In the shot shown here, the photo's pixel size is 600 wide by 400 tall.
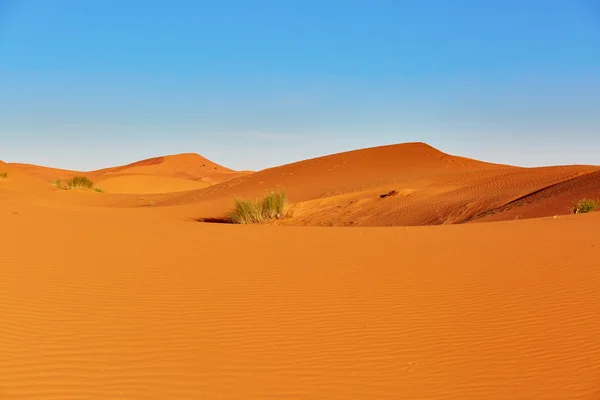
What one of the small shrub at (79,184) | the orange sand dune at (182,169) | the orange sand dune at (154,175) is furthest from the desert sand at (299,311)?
the orange sand dune at (182,169)

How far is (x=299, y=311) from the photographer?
22.3ft

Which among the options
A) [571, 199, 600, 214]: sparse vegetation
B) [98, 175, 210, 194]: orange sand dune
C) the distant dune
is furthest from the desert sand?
[98, 175, 210, 194]: orange sand dune

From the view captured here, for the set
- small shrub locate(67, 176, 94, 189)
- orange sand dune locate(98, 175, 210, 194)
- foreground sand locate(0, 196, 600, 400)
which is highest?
orange sand dune locate(98, 175, 210, 194)

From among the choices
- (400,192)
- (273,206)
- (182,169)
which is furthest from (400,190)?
(182,169)

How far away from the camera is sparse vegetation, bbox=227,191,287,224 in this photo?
72.2 feet

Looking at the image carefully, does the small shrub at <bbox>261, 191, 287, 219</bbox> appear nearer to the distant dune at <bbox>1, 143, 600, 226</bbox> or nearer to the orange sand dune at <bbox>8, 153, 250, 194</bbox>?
the distant dune at <bbox>1, 143, 600, 226</bbox>

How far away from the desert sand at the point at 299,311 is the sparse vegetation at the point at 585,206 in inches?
125

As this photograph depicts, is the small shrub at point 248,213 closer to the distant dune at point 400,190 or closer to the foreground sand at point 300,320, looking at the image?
Answer: the distant dune at point 400,190

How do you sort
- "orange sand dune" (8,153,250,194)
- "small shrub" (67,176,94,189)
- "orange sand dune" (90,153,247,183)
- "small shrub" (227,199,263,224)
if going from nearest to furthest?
"small shrub" (227,199,263,224)
"small shrub" (67,176,94,189)
"orange sand dune" (8,153,250,194)
"orange sand dune" (90,153,247,183)

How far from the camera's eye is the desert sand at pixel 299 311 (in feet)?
16.0

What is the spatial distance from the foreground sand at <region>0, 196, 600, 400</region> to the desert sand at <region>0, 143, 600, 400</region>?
24mm

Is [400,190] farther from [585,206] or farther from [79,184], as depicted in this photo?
[79,184]

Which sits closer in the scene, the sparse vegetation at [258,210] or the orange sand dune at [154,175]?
the sparse vegetation at [258,210]

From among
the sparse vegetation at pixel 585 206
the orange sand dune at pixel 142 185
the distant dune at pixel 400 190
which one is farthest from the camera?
the orange sand dune at pixel 142 185
